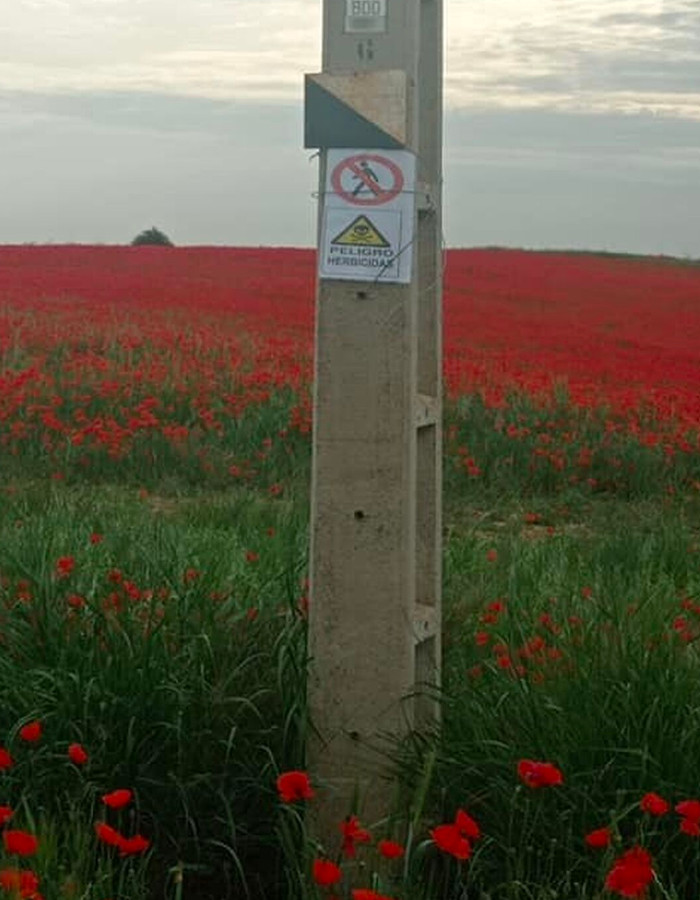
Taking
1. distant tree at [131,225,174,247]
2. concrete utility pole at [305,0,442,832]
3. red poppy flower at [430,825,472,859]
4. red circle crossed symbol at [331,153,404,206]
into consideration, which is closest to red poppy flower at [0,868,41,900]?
red poppy flower at [430,825,472,859]

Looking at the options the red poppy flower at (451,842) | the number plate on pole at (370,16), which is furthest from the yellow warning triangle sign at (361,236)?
the red poppy flower at (451,842)

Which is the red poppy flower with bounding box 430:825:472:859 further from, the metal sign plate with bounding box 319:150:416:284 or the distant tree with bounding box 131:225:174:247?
the distant tree with bounding box 131:225:174:247

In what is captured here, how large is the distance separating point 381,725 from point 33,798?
2.63ft

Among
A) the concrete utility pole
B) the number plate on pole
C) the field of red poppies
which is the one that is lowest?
the field of red poppies

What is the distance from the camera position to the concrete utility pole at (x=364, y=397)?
4.36 meters

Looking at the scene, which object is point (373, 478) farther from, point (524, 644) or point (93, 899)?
point (93, 899)

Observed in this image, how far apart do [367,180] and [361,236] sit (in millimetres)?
126

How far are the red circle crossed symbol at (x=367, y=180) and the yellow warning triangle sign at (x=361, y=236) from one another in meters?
0.05

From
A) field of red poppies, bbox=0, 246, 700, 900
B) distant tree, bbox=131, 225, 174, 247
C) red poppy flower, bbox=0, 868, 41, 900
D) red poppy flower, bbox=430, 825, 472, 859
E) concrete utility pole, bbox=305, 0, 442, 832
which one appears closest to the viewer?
red poppy flower, bbox=0, 868, 41, 900

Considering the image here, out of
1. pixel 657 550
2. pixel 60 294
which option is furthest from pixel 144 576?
pixel 60 294

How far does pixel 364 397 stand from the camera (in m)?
4.36

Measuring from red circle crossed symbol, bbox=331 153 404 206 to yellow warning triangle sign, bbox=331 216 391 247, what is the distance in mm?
45

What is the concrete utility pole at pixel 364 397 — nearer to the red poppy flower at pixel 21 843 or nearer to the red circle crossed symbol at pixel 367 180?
the red circle crossed symbol at pixel 367 180

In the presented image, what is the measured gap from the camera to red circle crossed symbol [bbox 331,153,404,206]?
14.3 feet
